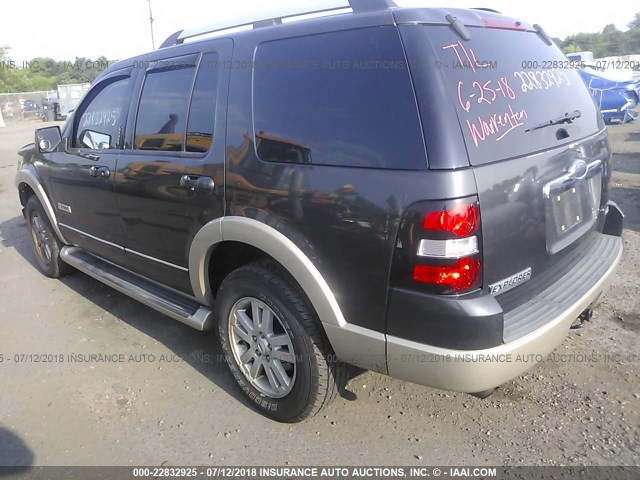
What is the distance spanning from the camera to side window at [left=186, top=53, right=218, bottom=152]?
268 centimetres

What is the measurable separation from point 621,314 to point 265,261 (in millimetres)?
A: 2749

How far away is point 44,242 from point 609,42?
220ft

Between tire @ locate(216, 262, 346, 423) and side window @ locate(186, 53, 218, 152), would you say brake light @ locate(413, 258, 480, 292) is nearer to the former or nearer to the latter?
tire @ locate(216, 262, 346, 423)

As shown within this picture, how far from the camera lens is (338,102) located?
2.12m

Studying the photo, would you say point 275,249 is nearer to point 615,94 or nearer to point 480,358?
point 480,358

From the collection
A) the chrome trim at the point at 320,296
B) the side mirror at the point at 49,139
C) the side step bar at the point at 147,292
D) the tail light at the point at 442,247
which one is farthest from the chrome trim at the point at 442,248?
the side mirror at the point at 49,139

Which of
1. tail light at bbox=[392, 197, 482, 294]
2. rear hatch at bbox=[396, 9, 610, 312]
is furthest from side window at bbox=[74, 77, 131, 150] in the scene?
tail light at bbox=[392, 197, 482, 294]

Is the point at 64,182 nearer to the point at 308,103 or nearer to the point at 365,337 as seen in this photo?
the point at 308,103

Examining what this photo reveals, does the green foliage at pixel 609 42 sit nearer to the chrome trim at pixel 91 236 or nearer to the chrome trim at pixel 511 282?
the chrome trim at pixel 91 236

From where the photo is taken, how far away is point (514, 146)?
6.77 feet

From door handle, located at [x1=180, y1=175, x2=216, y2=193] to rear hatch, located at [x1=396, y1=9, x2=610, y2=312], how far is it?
1.24 m

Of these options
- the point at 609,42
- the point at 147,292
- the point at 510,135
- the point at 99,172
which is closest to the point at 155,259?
the point at 147,292

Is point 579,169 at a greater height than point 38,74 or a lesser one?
lesser

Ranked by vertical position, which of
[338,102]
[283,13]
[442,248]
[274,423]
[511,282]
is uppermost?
[283,13]
